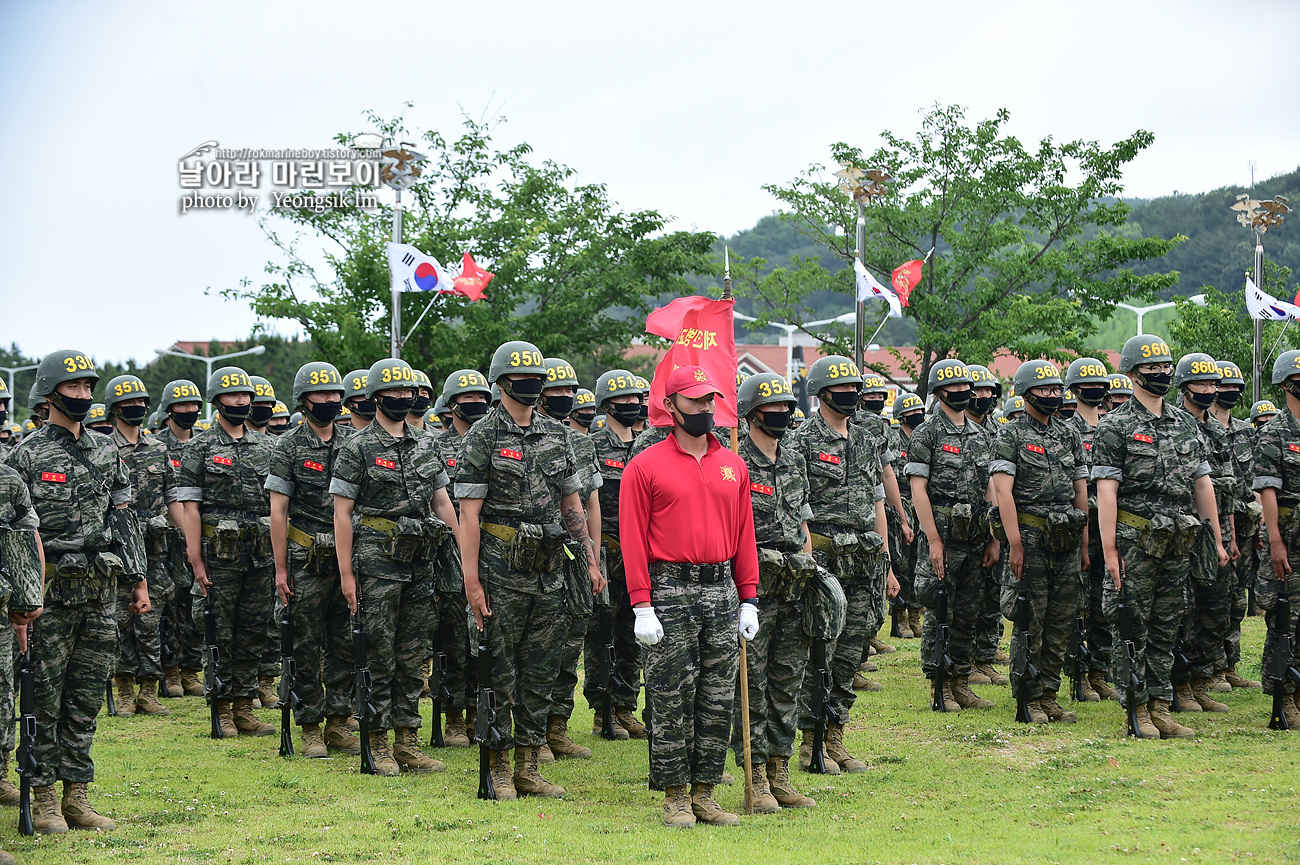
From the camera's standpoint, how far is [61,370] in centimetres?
768

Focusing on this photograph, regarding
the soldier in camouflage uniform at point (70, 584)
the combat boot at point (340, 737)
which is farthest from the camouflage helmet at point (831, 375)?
the soldier in camouflage uniform at point (70, 584)

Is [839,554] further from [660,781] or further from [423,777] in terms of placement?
[423,777]

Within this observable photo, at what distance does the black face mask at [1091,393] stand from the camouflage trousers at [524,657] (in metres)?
5.29

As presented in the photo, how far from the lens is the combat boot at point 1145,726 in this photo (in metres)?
9.52

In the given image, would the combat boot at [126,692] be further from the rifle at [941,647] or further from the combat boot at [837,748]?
the rifle at [941,647]

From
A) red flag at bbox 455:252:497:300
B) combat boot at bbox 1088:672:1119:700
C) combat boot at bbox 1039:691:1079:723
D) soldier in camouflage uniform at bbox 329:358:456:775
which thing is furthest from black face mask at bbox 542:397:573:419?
red flag at bbox 455:252:497:300

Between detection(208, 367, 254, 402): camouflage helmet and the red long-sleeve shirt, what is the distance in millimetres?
5182

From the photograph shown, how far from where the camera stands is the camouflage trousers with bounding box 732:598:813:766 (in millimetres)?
7895

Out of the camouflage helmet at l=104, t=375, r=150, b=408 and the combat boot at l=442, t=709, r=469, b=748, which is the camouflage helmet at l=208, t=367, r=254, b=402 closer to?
the camouflage helmet at l=104, t=375, r=150, b=408

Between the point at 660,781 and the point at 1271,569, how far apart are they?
5628 mm

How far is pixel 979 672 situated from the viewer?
12.7 metres

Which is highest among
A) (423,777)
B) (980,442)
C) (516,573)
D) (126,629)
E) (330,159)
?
(330,159)

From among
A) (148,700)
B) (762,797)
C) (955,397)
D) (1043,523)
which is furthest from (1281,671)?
(148,700)

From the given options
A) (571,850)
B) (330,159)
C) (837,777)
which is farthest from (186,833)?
(330,159)
